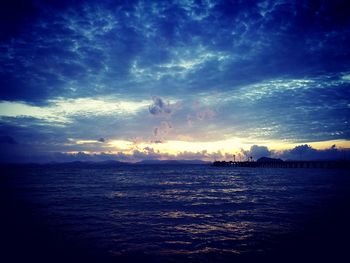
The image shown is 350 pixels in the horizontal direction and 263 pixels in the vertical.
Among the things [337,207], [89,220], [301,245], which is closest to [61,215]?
[89,220]

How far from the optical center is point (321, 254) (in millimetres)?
10250

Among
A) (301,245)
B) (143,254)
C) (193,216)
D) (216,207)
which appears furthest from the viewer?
(216,207)

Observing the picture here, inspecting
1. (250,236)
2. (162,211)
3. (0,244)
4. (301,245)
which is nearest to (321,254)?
(301,245)

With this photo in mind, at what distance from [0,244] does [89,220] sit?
5.48m

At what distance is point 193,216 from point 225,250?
23.4ft

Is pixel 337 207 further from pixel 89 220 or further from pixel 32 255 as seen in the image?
pixel 32 255

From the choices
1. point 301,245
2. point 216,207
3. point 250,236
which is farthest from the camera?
point 216,207

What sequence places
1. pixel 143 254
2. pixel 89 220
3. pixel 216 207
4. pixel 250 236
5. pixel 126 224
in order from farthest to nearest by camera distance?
pixel 216 207 → pixel 89 220 → pixel 126 224 → pixel 250 236 → pixel 143 254

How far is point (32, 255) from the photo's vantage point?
33.8 ft

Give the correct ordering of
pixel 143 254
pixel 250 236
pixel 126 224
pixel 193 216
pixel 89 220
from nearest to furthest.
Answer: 1. pixel 143 254
2. pixel 250 236
3. pixel 126 224
4. pixel 89 220
5. pixel 193 216

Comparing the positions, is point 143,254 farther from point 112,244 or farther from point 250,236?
point 250,236

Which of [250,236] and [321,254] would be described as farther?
[250,236]

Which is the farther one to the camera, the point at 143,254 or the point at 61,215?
the point at 61,215

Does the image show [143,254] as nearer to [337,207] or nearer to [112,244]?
[112,244]
